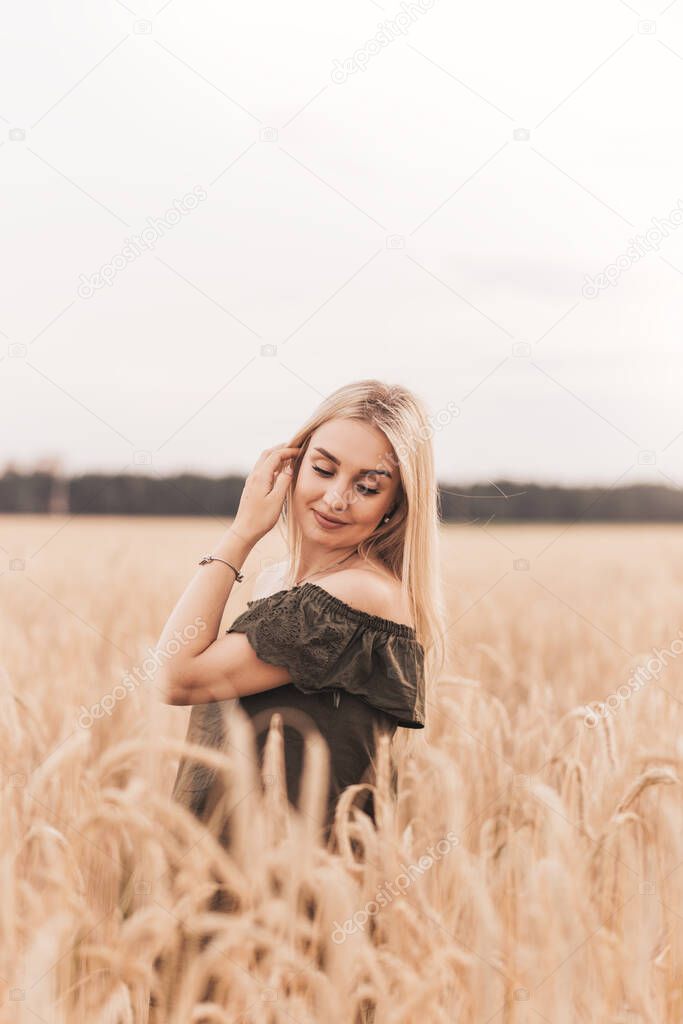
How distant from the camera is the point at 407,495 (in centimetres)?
184

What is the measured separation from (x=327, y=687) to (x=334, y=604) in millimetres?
140

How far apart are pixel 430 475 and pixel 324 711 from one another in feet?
1.55

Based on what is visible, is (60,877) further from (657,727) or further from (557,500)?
(557,500)

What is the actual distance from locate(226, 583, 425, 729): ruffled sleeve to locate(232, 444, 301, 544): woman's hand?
0.41 ft

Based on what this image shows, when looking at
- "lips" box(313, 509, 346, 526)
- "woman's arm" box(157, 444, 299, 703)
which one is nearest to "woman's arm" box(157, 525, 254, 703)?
"woman's arm" box(157, 444, 299, 703)

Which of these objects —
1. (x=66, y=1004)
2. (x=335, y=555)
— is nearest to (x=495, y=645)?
(x=335, y=555)

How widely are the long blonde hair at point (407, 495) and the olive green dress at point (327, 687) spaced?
0.11 meters

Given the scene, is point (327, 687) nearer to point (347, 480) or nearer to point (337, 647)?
point (337, 647)

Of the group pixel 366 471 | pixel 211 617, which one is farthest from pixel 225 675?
pixel 366 471

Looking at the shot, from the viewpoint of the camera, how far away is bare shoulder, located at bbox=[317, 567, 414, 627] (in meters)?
1.77

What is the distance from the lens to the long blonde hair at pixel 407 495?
183cm

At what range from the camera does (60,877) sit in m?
1.22

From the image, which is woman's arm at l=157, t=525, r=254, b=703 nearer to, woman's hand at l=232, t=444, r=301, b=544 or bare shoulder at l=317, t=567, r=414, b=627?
woman's hand at l=232, t=444, r=301, b=544

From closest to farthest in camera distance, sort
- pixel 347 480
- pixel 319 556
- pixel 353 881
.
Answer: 1. pixel 353 881
2. pixel 347 480
3. pixel 319 556
